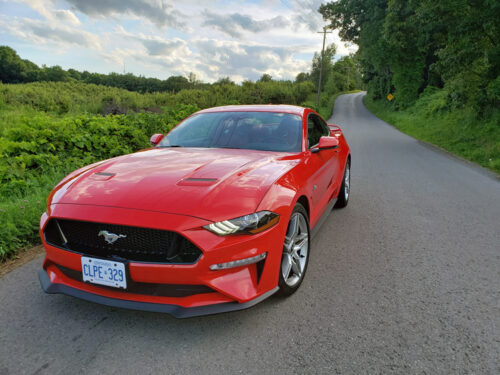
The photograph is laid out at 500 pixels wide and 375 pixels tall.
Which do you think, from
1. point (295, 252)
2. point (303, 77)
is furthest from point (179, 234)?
point (303, 77)

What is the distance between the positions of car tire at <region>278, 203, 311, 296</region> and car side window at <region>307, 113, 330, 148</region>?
1068mm

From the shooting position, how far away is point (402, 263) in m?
3.47

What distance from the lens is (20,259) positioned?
3.48m

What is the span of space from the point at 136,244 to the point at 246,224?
70 cm

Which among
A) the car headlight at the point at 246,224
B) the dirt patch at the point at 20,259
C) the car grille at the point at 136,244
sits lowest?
the dirt patch at the point at 20,259

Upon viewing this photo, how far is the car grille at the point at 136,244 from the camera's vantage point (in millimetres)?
2160

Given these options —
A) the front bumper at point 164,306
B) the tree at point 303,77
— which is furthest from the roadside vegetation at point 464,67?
the tree at point 303,77

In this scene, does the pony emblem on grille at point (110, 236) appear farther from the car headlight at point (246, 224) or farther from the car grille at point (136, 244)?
the car headlight at point (246, 224)

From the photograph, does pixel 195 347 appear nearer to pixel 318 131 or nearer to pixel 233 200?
pixel 233 200

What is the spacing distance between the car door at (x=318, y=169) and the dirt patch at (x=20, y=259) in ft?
9.26

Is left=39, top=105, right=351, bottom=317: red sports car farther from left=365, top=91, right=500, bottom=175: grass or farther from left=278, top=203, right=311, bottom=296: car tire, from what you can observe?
left=365, top=91, right=500, bottom=175: grass

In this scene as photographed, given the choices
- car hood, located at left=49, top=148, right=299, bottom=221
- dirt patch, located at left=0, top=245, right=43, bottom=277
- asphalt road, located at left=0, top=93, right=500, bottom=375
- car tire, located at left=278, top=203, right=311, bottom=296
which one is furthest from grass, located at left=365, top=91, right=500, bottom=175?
dirt patch, located at left=0, top=245, right=43, bottom=277

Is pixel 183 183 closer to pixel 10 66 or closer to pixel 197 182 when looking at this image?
pixel 197 182

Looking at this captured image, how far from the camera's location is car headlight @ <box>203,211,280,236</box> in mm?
2182
